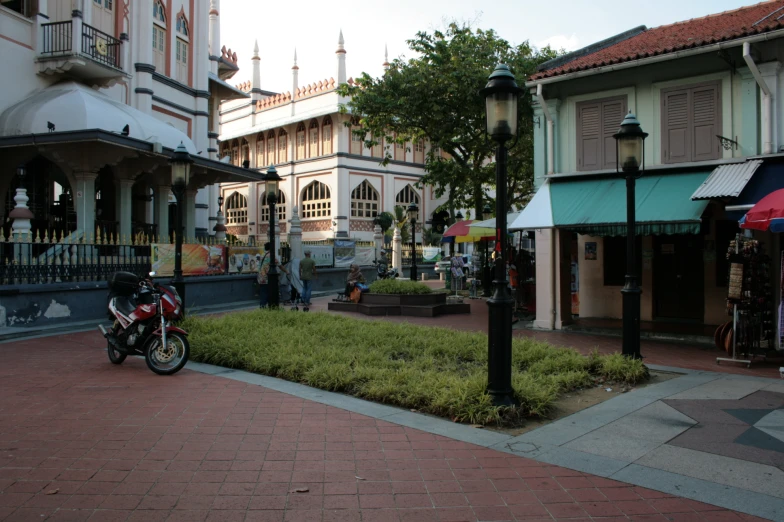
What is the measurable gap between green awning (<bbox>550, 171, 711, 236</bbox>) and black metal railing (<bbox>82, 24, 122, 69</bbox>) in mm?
14913

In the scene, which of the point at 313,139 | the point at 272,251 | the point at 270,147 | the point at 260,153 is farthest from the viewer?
the point at 260,153

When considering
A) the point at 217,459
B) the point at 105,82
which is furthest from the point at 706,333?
the point at 105,82

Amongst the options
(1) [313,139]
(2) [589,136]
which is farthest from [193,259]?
(1) [313,139]

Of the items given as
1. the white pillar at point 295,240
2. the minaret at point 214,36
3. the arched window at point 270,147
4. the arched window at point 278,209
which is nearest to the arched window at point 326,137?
the arched window at point 270,147

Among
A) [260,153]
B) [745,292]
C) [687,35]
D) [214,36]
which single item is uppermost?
[214,36]

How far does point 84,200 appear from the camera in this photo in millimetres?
17984

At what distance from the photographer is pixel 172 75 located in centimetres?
2447

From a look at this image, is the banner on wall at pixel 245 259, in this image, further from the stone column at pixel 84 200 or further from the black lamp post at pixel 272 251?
Result: the black lamp post at pixel 272 251

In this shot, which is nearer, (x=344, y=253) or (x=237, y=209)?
(x=344, y=253)

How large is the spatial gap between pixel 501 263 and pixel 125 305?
5626 mm

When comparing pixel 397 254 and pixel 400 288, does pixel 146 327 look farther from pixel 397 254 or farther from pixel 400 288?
pixel 397 254

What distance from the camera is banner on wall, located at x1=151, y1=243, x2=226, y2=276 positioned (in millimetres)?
16278

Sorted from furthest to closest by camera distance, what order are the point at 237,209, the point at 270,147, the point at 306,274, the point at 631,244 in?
the point at 237,209 < the point at 270,147 < the point at 306,274 < the point at 631,244

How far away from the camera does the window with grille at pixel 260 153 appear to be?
46.5 meters
